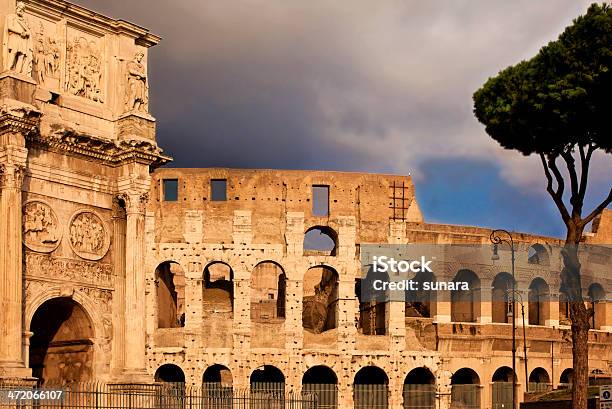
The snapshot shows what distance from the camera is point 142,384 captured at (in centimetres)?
1941

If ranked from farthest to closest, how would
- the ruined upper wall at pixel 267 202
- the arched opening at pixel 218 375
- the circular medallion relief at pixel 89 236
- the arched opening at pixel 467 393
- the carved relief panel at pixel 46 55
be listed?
the arched opening at pixel 467 393, the arched opening at pixel 218 375, the ruined upper wall at pixel 267 202, the circular medallion relief at pixel 89 236, the carved relief panel at pixel 46 55

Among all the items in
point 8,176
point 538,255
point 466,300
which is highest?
point 538,255

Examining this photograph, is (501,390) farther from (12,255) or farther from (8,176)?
(8,176)

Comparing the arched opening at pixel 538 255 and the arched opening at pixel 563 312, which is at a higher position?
the arched opening at pixel 538 255

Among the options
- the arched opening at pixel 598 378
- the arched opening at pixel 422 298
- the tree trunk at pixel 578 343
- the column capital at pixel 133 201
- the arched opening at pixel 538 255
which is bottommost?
the arched opening at pixel 598 378

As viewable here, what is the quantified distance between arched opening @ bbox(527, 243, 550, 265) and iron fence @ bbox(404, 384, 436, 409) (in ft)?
29.6

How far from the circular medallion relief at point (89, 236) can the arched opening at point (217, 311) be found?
74.7 ft

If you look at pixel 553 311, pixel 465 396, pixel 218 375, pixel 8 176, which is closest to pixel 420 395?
pixel 465 396

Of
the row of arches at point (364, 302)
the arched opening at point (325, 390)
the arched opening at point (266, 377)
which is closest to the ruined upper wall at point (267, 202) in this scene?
the row of arches at point (364, 302)

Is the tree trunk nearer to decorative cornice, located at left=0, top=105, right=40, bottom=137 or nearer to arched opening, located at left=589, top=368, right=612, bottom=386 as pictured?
decorative cornice, located at left=0, top=105, right=40, bottom=137

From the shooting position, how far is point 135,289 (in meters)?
19.9

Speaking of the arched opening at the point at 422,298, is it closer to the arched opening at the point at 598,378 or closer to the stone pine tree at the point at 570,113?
the arched opening at the point at 598,378

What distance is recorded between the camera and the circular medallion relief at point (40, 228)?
60.7 ft

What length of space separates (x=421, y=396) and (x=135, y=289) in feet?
88.6
